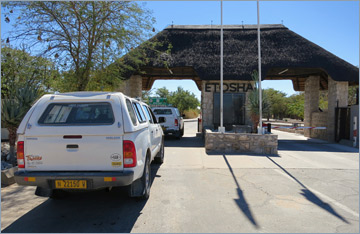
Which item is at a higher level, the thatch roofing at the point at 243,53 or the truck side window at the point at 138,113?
the thatch roofing at the point at 243,53

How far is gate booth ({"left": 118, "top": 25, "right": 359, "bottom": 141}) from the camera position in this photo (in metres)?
13.0

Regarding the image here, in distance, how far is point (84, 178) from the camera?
3541mm

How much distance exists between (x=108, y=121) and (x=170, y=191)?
2.17m

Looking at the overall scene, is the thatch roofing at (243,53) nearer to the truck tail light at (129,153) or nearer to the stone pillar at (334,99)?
the stone pillar at (334,99)

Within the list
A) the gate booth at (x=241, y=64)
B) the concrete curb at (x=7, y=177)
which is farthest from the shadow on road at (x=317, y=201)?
the gate booth at (x=241, y=64)

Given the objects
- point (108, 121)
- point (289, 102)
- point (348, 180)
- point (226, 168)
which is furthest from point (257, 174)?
point (289, 102)

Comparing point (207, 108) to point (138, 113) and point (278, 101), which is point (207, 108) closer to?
point (138, 113)

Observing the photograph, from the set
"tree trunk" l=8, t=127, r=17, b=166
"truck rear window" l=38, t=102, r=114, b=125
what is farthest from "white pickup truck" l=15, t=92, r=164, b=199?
"tree trunk" l=8, t=127, r=17, b=166

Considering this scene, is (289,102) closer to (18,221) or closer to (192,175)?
(192,175)

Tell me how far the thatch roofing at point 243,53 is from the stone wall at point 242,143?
4520mm

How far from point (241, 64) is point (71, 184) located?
11621 millimetres

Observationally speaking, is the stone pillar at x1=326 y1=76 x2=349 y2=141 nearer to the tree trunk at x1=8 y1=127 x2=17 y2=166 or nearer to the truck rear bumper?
the truck rear bumper

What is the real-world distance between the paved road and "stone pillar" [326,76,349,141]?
24.9 feet

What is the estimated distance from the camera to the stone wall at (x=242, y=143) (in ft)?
30.8
